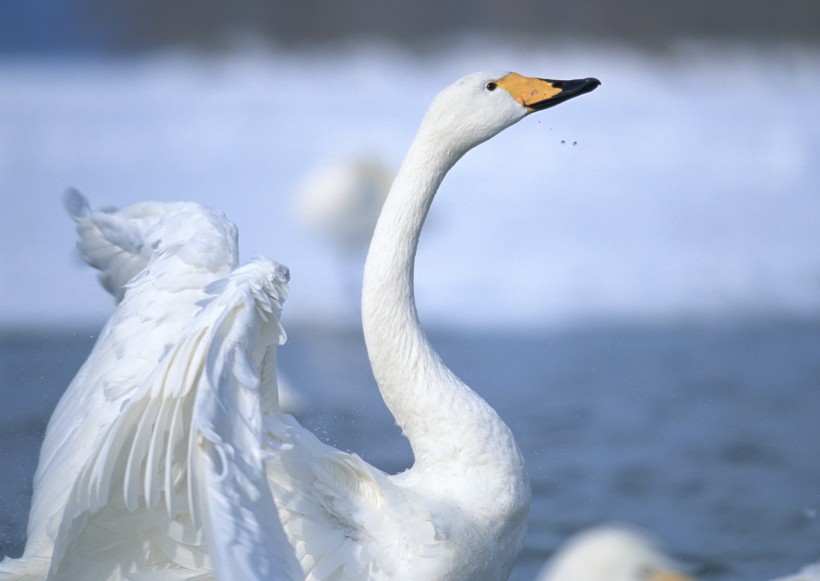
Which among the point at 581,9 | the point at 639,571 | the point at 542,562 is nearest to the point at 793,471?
the point at 542,562

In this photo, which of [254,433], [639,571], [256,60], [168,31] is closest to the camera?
[254,433]

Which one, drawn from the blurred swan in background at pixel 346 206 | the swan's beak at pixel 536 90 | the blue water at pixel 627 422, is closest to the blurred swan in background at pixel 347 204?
the blurred swan in background at pixel 346 206

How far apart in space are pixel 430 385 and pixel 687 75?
16103 millimetres

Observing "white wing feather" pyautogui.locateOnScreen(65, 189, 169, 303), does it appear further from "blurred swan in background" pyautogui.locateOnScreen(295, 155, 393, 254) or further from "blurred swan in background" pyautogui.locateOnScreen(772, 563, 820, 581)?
"blurred swan in background" pyautogui.locateOnScreen(295, 155, 393, 254)

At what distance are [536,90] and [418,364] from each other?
824 millimetres

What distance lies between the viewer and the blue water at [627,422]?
5.33 m

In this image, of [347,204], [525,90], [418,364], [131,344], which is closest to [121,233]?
[131,344]

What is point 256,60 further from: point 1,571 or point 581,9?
point 1,571

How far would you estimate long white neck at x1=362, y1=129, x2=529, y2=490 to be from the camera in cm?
300

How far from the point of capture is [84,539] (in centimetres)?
269

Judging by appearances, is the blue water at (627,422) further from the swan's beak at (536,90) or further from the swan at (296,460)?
the swan's beak at (536,90)

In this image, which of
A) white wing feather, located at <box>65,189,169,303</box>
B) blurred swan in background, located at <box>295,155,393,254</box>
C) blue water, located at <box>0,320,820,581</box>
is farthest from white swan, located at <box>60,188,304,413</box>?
blurred swan in background, located at <box>295,155,393,254</box>

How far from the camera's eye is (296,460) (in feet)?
9.42

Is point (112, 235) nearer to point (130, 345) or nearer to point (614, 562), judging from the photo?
point (130, 345)
